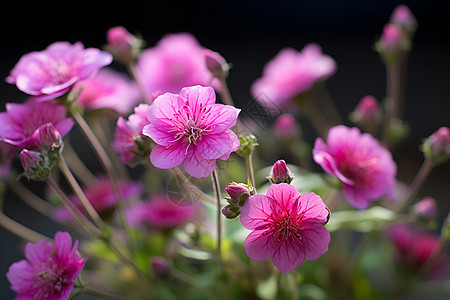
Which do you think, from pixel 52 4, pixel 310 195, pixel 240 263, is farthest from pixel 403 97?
pixel 52 4

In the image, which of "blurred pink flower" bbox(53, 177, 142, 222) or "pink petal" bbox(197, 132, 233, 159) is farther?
"blurred pink flower" bbox(53, 177, 142, 222)

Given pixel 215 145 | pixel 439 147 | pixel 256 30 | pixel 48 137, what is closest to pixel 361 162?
pixel 439 147

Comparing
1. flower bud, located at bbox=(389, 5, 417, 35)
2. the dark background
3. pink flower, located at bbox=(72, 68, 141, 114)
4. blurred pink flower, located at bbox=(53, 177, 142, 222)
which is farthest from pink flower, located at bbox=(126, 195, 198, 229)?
the dark background

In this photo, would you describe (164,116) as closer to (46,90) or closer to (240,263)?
(46,90)

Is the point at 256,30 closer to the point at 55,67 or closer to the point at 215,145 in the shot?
the point at 55,67

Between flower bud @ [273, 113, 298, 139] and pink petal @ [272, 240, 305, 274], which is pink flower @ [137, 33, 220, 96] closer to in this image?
flower bud @ [273, 113, 298, 139]
